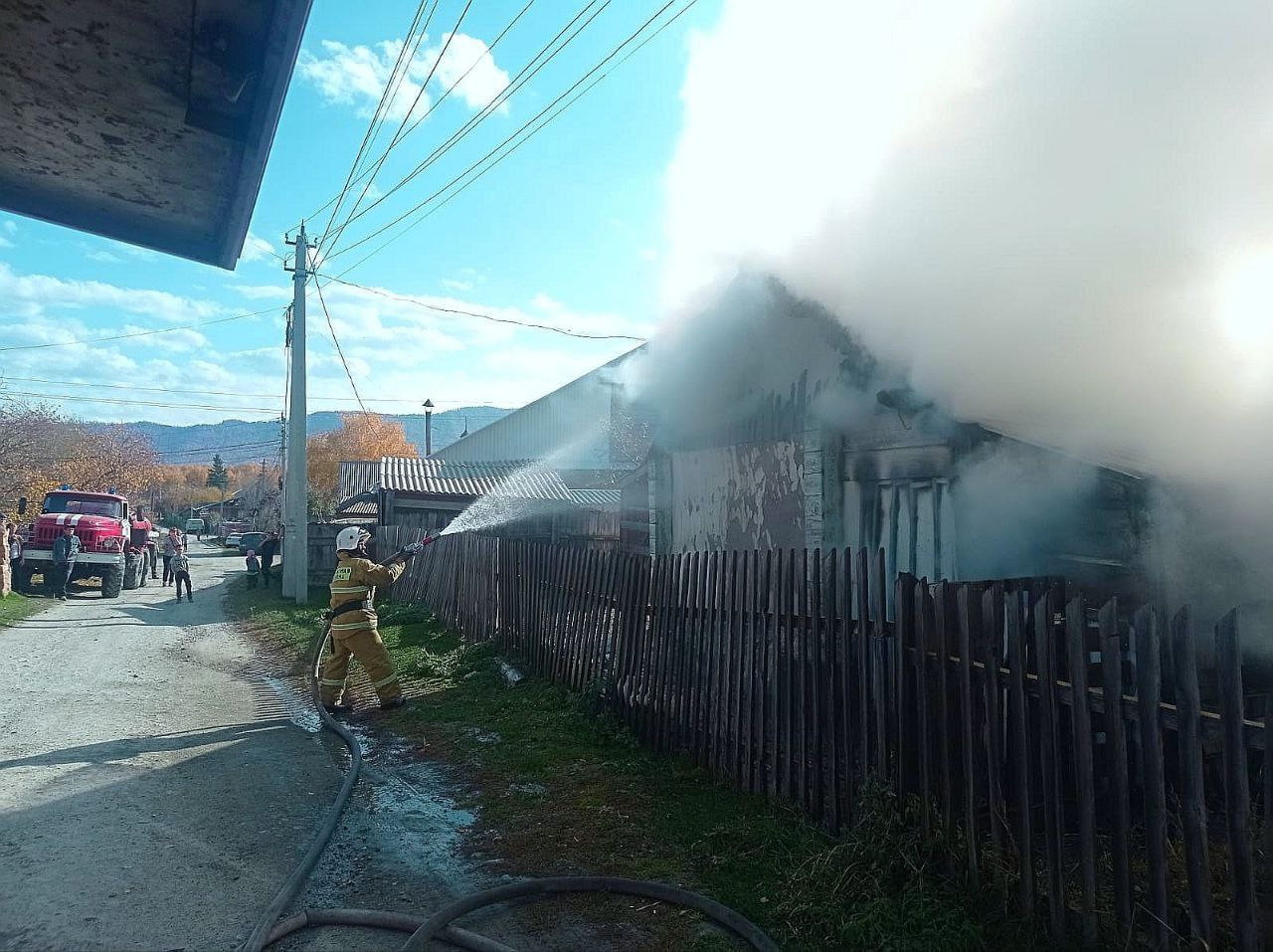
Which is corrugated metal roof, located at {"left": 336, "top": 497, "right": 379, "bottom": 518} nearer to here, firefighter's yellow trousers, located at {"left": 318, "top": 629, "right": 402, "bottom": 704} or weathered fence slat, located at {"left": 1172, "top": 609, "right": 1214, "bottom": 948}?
firefighter's yellow trousers, located at {"left": 318, "top": 629, "right": 402, "bottom": 704}

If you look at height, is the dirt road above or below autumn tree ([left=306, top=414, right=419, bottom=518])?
below

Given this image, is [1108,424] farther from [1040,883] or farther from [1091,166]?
[1040,883]

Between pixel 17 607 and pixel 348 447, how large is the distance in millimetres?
49447

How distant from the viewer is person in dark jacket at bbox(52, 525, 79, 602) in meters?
18.5

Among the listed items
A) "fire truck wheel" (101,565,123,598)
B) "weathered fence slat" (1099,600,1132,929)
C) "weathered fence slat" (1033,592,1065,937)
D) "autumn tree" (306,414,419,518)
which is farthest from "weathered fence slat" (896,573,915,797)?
"autumn tree" (306,414,419,518)

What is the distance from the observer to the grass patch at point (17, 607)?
14048 mm

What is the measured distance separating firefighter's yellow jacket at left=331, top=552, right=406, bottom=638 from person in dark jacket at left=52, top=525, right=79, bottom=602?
14.2 meters

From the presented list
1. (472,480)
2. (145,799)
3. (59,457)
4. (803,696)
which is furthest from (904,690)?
(59,457)

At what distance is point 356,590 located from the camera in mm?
8125

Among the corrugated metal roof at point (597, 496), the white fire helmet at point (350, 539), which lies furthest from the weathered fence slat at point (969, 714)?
the corrugated metal roof at point (597, 496)

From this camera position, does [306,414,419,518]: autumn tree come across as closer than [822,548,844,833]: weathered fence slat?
No

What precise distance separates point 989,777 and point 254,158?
4043 mm

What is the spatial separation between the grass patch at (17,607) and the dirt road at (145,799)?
4.44 m

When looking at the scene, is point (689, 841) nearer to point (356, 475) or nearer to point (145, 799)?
point (145, 799)
